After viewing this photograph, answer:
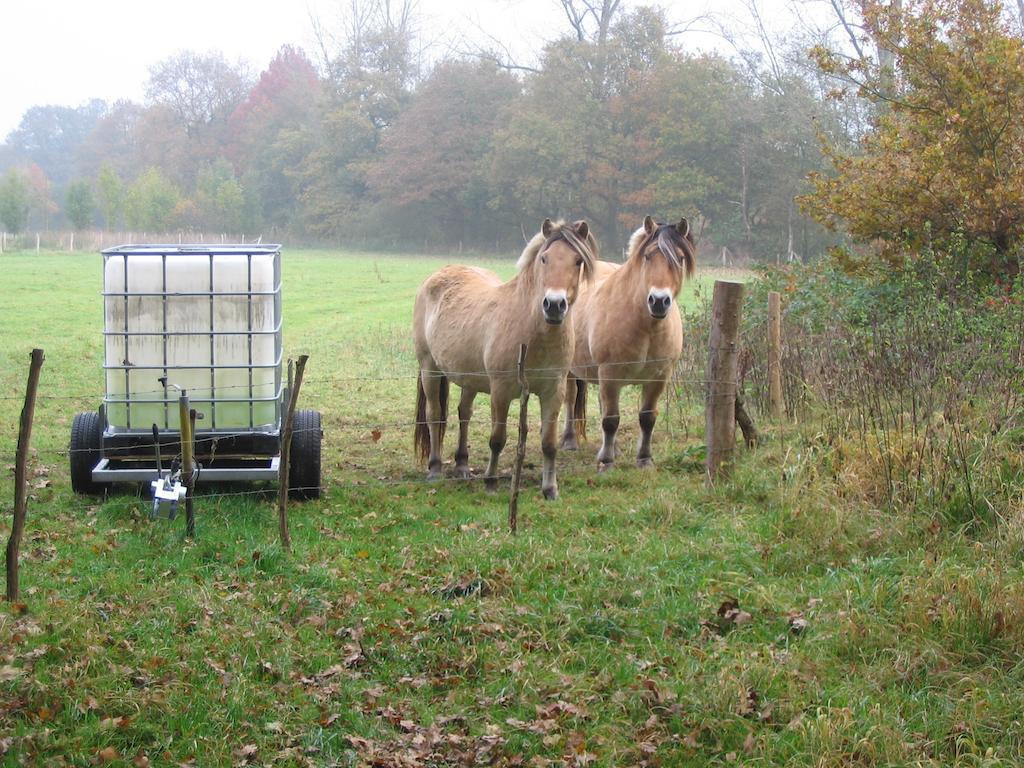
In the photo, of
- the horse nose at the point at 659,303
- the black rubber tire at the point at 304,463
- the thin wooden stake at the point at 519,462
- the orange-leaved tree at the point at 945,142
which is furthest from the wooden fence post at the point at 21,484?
the orange-leaved tree at the point at 945,142

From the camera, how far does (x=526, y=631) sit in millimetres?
4844

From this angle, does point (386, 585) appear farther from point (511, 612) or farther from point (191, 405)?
point (191, 405)

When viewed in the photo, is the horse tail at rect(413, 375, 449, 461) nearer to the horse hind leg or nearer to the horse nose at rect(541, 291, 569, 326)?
the horse hind leg

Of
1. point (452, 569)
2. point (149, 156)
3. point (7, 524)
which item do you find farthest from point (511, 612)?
point (149, 156)

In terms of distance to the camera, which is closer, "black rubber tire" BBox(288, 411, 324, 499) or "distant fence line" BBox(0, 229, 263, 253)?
"black rubber tire" BBox(288, 411, 324, 499)

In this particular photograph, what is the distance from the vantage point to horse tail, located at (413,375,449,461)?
8461mm

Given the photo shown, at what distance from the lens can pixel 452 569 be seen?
18.3 feet

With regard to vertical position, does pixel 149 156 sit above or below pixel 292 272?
above

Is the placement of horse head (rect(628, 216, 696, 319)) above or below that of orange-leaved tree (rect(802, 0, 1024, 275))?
below

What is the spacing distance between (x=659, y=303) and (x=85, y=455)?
4.34m

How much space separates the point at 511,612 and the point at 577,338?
446 cm

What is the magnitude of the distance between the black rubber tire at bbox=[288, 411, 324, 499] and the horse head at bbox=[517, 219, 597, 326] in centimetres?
188

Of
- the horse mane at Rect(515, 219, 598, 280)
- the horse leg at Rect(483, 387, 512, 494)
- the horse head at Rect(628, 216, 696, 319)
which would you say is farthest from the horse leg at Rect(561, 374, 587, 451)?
the horse mane at Rect(515, 219, 598, 280)

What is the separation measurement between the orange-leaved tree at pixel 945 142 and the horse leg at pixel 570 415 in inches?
167
